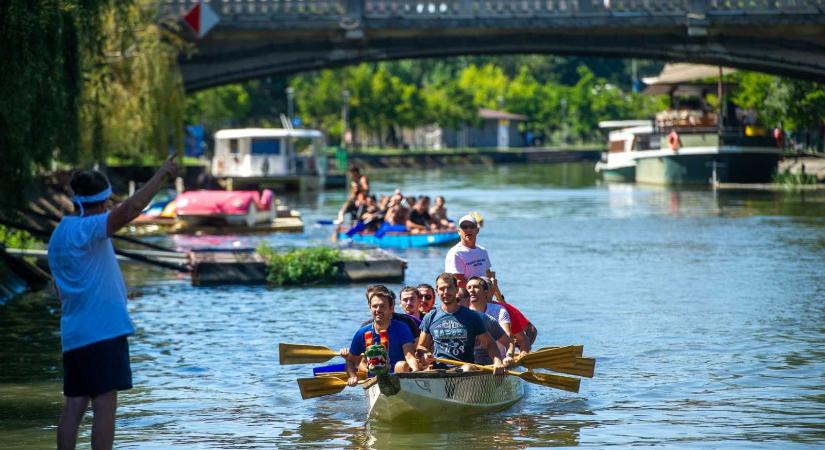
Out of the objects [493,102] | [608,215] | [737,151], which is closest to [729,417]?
[608,215]

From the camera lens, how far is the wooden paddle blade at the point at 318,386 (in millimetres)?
13641

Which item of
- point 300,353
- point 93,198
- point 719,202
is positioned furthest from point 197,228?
point 93,198

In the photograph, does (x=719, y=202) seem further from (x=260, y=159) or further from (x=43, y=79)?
(x=43, y=79)

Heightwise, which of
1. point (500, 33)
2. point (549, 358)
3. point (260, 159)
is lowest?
point (549, 358)

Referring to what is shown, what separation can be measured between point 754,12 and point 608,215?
8.15 meters

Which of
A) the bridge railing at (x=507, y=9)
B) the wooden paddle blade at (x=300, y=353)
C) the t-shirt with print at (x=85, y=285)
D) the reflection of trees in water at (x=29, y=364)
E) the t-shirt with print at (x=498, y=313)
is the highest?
the bridge railing at (x=507, y=9)

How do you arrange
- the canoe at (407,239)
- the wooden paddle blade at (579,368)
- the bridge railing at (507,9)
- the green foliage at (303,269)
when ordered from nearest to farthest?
the wooden paddle blade at (579,368) < the green foliage at (303,269) < the canoe at (407,239) < the bridge railing at (507,9)

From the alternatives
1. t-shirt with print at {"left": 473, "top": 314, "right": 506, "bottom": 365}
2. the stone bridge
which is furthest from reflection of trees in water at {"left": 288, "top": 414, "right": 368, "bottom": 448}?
the stone bridge

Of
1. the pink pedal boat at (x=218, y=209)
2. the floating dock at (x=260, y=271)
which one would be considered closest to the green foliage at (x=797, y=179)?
the pink pedal boat at (x=218, y=209)

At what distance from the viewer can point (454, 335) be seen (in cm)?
1326

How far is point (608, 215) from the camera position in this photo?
4812 centimetres

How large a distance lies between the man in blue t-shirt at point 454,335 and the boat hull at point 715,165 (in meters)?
50.9

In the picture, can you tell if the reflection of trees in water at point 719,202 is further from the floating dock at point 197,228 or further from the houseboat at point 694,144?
the floating dock at point 197,228

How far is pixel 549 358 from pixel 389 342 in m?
1.81
